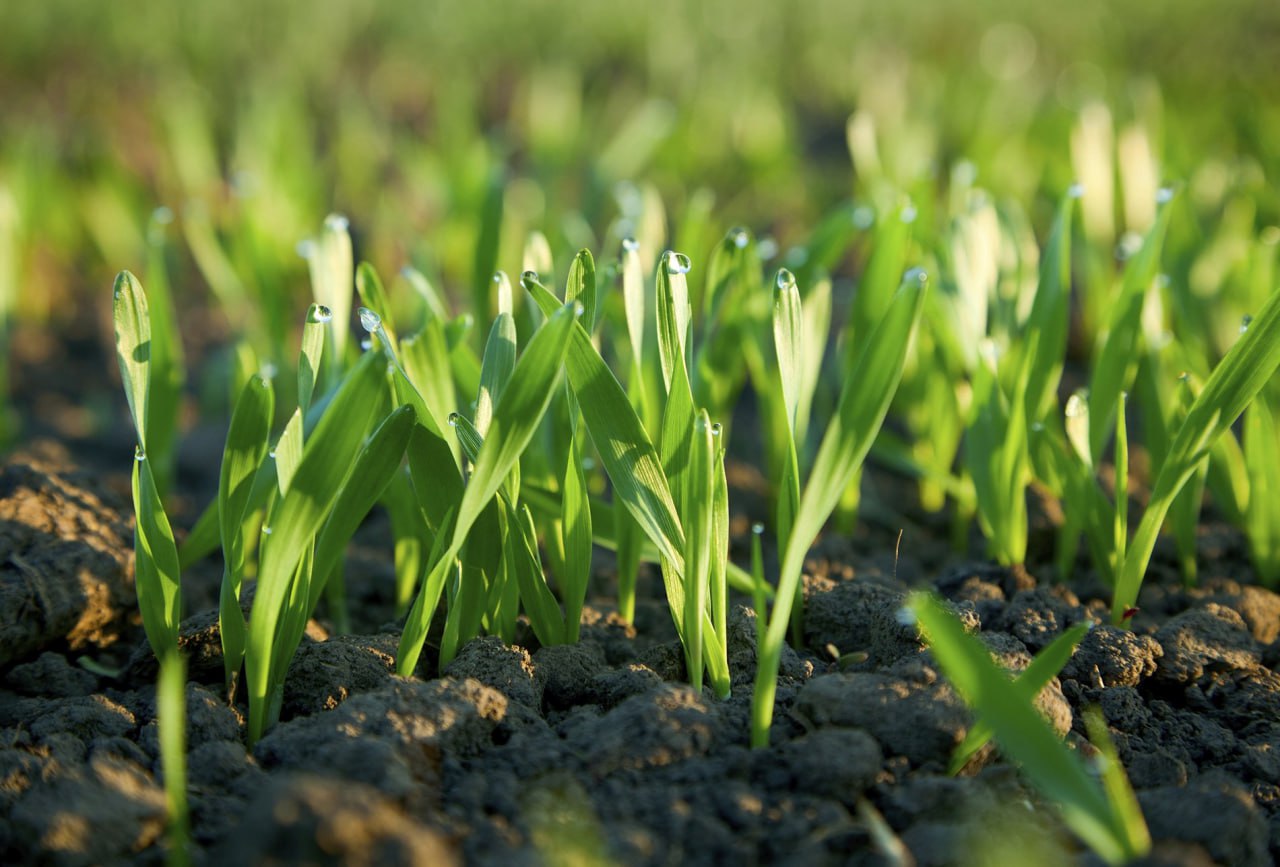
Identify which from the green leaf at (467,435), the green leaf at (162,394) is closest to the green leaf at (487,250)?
the green leaf at (162,394)

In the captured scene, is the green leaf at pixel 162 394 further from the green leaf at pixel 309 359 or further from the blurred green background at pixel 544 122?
the green leaf at pixel 309 359

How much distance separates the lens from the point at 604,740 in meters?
1.02

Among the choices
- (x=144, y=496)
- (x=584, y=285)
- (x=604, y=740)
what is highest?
(x=584, y=285)

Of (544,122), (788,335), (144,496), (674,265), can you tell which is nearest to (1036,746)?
(788,335)

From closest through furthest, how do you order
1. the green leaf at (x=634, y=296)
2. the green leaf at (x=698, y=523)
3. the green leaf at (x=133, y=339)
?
the green leaf at (x=698, y=523), the green leaf at (x=133, y=339), the green leaf at (x=634, y=296)

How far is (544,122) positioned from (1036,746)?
2.90 metres

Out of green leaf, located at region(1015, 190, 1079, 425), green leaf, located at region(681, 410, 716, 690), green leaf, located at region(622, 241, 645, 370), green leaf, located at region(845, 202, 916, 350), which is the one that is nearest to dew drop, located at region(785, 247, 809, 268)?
green leaf, located at region(845, 202, 916, 350)

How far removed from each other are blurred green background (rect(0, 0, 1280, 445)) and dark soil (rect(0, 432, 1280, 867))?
30.7 inches

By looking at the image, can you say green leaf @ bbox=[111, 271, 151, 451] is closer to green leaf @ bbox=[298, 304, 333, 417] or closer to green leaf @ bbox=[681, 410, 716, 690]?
green leaf @ bbox=[298, 304, 333, 417]

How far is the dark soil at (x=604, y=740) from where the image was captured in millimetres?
905

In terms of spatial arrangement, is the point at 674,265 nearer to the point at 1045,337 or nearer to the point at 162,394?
the point at 1045,337

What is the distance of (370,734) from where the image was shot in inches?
39.9

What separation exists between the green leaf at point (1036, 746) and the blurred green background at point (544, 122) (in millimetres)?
1184

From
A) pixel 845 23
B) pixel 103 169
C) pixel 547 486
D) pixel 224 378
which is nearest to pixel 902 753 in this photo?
pixel 547 486
